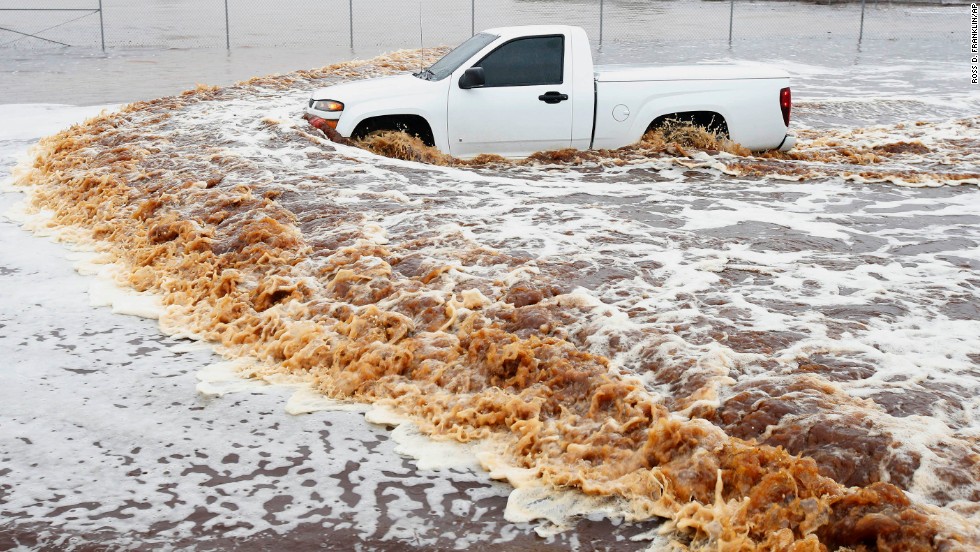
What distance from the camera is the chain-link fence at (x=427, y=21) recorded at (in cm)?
2523

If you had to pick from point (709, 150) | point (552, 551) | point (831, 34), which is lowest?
point (552, 551)

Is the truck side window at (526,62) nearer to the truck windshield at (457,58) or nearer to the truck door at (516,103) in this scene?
the truck door at (516,103)

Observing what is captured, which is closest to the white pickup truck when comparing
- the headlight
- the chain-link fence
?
the headlight

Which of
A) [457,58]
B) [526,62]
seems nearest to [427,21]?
[457,58]

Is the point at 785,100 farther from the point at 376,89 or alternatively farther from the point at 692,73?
the point at 376,89

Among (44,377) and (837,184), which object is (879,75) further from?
(44,377)

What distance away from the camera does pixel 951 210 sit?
8047mm

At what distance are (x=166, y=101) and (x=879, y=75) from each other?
13.3 metres

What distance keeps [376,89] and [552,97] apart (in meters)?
1.84

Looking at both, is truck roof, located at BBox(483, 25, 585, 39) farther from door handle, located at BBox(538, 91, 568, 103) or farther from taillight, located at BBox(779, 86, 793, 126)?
taillight, located at BBox(779, 86, 793, 126)

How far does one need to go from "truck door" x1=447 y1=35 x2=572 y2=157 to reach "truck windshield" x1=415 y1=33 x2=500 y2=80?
0.17 m

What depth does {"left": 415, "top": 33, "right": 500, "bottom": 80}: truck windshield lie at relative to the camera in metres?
9.72

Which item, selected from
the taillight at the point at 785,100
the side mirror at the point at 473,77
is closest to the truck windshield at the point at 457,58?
the side mirror at the point at 473,77

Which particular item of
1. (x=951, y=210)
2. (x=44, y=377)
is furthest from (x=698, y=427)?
(x=951, y=210)
